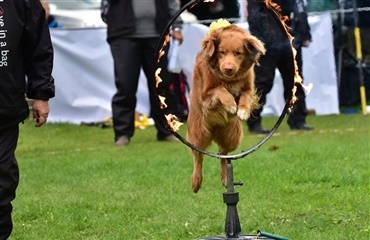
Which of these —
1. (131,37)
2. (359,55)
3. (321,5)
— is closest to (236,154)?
(131,37)

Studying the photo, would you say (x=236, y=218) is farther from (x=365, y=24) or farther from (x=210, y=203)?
(x=365, y=24)

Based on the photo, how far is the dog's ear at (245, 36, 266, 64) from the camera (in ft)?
18.6

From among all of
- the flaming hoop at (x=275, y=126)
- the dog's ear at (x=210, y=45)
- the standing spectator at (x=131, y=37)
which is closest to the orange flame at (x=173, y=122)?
the flaming hoop at (x=275, y=126)

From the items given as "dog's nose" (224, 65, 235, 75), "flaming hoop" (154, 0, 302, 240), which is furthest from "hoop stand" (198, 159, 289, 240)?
"dog's nose" (224, 65, 235, 75)

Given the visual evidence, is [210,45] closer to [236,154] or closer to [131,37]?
[236,154]

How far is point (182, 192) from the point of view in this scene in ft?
26.5

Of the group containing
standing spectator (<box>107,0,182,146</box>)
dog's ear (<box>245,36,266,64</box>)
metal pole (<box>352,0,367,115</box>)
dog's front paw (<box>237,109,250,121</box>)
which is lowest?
metal pole (<box>352,0,367,115</box>)

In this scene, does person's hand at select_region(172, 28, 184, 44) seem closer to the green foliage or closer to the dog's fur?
the green foliage

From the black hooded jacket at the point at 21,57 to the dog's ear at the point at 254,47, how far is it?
4.17 feet

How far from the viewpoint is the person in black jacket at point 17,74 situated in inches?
219

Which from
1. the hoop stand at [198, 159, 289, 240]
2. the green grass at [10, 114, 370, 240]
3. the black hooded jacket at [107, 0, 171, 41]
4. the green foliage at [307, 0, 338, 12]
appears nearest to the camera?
the hoop stand at [198, 159, 289, 240]

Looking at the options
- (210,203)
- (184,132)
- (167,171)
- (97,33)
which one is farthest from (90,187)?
(97,33)

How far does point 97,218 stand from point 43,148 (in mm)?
4984

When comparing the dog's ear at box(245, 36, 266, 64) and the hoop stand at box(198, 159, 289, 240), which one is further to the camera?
the dog's ear at box(245, 36, 266, 64)
